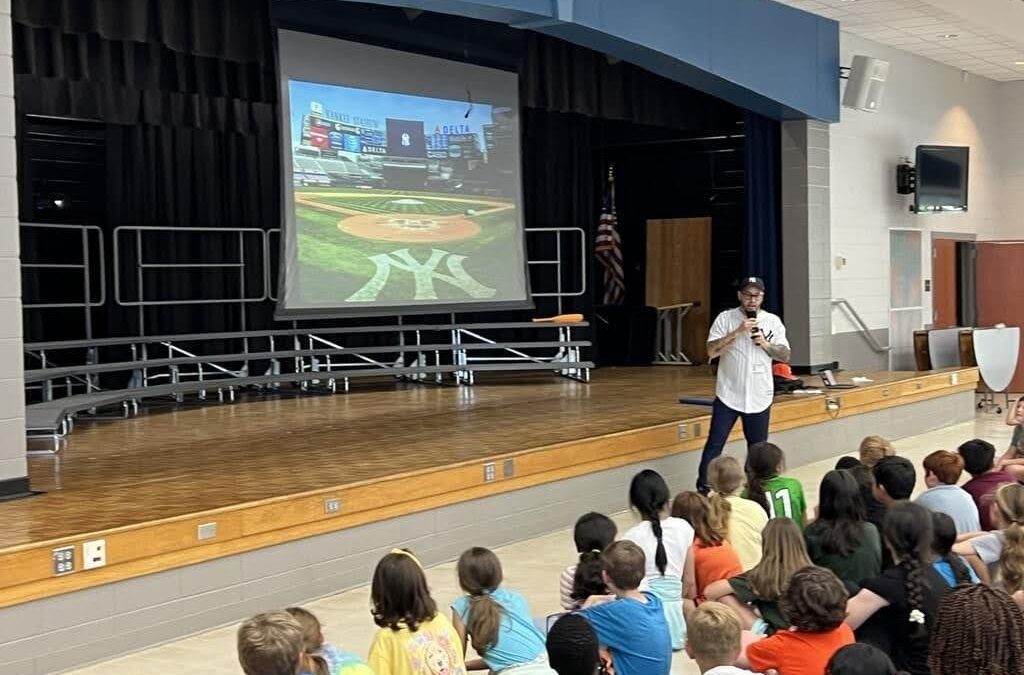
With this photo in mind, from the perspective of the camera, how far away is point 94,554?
4840 millimetres

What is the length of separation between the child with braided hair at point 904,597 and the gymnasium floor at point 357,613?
1170mm

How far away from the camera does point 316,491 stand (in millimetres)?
5859

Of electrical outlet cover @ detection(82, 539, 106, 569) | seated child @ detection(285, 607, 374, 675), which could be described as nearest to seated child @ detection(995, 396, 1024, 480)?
seated child @ detection(285, 607, 374, 675)

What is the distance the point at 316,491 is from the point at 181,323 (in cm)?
553

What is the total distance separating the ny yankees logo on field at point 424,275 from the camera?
9.98m

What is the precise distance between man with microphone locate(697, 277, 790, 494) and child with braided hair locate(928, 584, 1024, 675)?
17.3 feet

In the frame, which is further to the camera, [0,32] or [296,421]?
[296,421]

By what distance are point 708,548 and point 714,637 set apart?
1677 millimetres

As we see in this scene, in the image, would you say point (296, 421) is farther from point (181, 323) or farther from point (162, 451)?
point (181, 323)

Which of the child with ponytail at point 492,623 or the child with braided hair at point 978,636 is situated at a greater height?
the child with braided hair at point 978,636

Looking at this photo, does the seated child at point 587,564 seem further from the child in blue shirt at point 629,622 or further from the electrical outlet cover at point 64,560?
the electrical outlet cover at point 64,560

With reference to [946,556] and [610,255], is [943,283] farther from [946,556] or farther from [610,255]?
[946,556]

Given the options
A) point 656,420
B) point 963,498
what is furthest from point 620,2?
point 963,498

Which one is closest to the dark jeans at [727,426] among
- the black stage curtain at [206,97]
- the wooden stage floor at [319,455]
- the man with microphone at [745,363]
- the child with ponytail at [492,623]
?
the man with microphone at [745,363]
